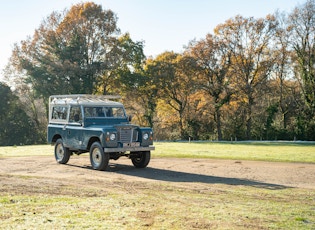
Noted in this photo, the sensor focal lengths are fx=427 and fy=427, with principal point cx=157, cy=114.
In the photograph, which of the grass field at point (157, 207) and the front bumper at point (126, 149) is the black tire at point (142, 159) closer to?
the front bumper at point (126, 149)

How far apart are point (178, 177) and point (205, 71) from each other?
39.3m

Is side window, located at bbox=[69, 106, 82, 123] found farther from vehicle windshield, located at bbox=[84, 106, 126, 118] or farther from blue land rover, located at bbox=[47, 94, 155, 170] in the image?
vehicle windshield, located at bbox=[84, 106, 126, 118]

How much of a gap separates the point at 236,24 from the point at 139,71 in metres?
14.1

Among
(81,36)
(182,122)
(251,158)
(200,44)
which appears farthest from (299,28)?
(251,158)

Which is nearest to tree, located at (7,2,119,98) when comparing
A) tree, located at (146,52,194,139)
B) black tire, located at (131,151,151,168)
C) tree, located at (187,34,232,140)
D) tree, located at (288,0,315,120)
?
tree, located at (146,52,194,139)

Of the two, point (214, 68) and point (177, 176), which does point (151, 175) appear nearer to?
point (177, 176)

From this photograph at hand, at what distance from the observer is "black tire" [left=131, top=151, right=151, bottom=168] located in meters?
17.8

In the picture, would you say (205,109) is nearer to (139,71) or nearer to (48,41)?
(139,71)

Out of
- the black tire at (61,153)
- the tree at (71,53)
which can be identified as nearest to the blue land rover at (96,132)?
the black tire at (61,153)

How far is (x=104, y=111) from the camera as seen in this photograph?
18.3 meters

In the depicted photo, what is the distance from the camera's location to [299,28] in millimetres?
50719

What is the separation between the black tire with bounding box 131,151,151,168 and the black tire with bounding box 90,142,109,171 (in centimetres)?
186

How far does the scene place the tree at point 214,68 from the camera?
52.2m

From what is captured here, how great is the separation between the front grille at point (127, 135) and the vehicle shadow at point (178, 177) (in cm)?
123
